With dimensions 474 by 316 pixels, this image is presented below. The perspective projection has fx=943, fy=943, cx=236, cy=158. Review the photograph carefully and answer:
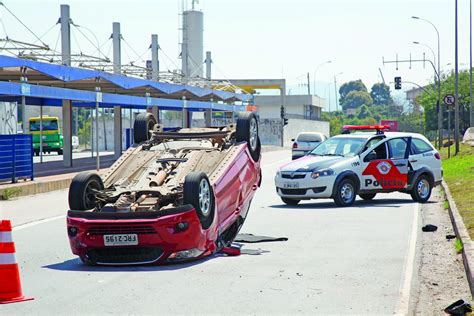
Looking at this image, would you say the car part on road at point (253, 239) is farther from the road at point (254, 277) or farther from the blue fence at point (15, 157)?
the blue fence at point (15, 157)

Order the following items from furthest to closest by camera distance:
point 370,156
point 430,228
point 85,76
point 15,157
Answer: point 85,76 → point 15,157 → point 370,156 → point 430,228

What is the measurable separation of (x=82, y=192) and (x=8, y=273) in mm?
2575

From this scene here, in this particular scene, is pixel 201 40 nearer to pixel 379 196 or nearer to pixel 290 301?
pixel 379 196

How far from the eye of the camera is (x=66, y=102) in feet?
133

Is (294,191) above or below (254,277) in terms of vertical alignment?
above

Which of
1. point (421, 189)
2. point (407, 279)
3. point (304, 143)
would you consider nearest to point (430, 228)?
point (407, 279)

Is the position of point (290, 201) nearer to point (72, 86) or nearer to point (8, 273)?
point (8, 273)

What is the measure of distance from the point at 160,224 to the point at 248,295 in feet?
6.78

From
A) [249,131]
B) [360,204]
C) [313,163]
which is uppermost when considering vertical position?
[249,131]

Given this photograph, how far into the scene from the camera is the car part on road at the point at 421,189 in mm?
21095

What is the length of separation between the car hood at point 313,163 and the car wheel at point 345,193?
0.49m

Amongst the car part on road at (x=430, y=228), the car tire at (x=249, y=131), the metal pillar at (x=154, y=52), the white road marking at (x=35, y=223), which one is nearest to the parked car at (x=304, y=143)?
the metal pillar at (x=154, y=52)

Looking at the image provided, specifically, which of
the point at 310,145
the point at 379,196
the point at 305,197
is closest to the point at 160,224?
the point at 305,197

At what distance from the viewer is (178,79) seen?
5747 centimetres
